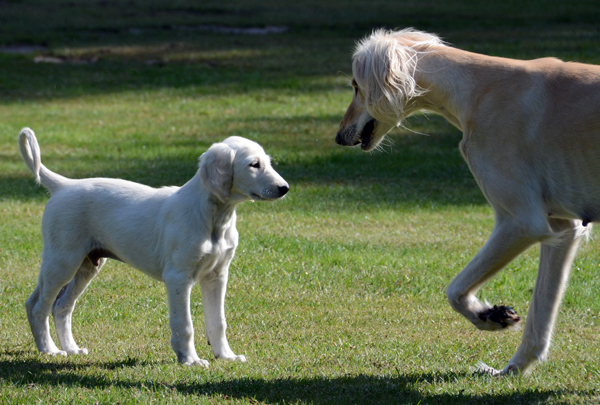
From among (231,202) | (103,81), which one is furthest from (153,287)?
(103,81)

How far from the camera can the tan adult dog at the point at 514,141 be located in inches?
189

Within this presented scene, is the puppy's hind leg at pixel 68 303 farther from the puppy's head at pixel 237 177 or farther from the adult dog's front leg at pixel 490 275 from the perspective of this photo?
the adult dog's front leg at pixel 490 275

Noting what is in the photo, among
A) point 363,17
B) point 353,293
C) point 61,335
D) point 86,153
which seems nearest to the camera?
point 61,335

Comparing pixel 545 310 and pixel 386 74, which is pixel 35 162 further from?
pixel 545 310

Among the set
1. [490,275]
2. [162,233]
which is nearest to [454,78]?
[490,275]

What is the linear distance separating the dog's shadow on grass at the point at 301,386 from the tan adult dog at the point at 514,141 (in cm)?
43

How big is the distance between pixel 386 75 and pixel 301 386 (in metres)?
2.13

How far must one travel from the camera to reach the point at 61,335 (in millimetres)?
5801

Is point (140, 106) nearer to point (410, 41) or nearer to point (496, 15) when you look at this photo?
point (410, 41)

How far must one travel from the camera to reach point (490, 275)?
494 centimetres

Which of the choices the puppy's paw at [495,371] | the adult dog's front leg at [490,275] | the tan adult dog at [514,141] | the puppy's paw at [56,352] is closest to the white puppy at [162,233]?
the puppy's paw at [56,352]

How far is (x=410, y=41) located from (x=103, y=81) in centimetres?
1662

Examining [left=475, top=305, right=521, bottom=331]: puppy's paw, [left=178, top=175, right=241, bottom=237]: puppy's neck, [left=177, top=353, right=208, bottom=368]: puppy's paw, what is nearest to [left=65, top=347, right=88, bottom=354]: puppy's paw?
[left=177, top=353, right=208, bottom=368]: puppy's paw

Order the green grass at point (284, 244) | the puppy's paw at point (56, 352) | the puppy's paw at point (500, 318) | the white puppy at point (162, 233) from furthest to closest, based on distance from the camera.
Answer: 1. the puppy's paw at point (56, 352)
2. the white puppy at point (162, 233)
3. the green grass at point (284, 244)
4. the puppy's paw at point (500, 318)
